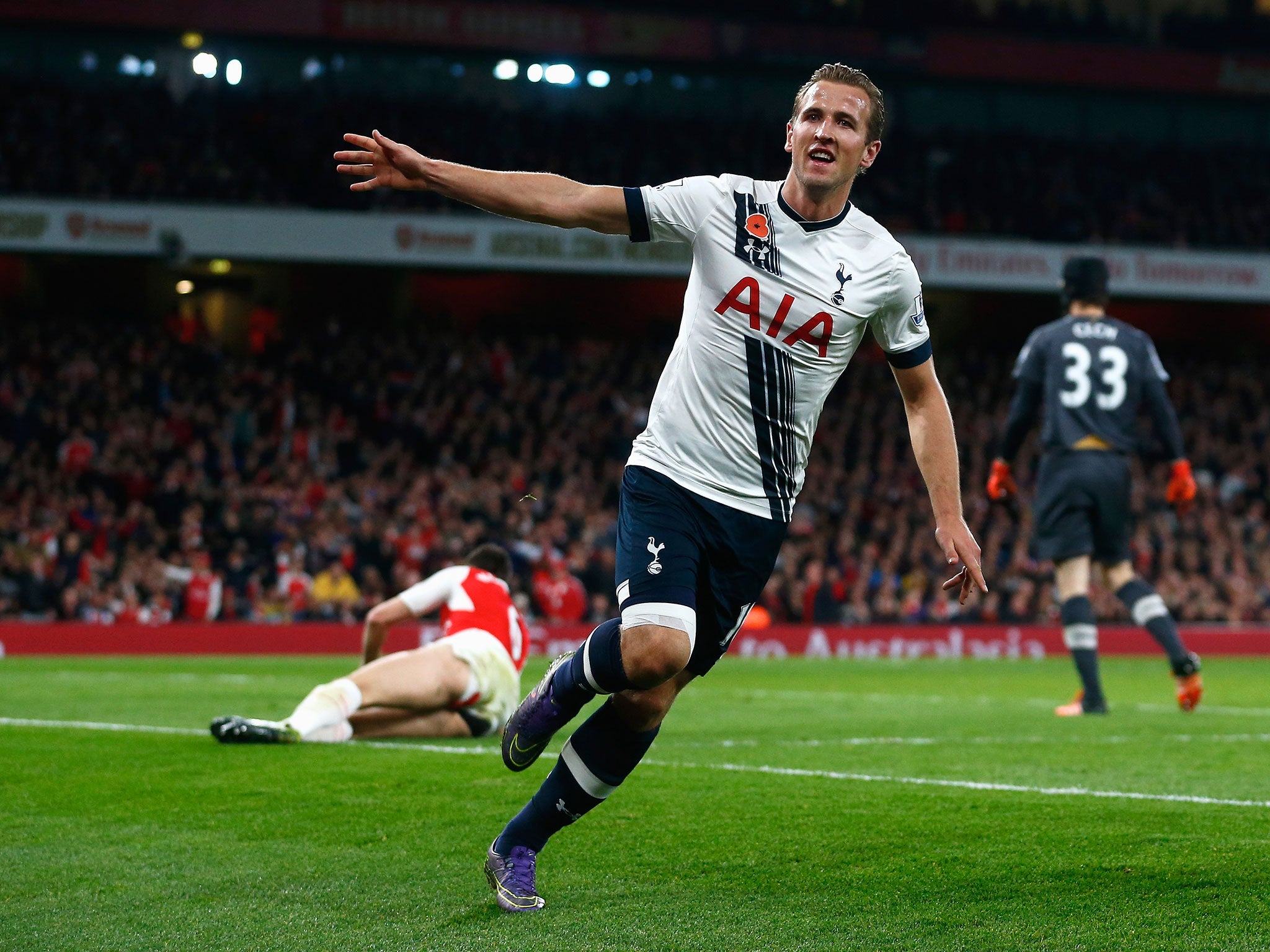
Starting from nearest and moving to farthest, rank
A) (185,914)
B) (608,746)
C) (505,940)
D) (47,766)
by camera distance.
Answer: (505,940) < (185,914) < (608,746) < (47,766)

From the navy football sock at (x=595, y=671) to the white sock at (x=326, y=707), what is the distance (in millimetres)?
3218

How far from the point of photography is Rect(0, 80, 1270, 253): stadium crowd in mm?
26422

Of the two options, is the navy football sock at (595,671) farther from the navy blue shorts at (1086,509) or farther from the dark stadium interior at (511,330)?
the dark stadium interior at (511,330)

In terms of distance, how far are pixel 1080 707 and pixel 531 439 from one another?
55.8ft

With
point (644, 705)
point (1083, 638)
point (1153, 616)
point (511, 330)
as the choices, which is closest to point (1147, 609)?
point (1153, 616)

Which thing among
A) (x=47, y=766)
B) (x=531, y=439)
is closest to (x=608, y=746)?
(x=47, y=766)

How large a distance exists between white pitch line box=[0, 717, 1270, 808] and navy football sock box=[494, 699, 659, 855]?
2.07 metres

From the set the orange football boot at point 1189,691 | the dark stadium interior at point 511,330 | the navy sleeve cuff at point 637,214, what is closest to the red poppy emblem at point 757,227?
the navy sleeve cuff at point 637,214

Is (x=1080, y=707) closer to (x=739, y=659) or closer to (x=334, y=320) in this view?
(x=739, y=659)

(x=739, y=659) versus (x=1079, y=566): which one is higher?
(x=1079, y=566)

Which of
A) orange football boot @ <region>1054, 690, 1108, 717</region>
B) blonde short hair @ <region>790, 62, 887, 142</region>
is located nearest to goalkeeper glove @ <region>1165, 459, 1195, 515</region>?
orange football boot @ <region>1054, 690, 1108, 717</region>

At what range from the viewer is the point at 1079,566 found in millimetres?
9805

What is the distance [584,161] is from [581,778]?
85.6ft

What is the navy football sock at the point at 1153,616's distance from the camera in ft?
31.5
